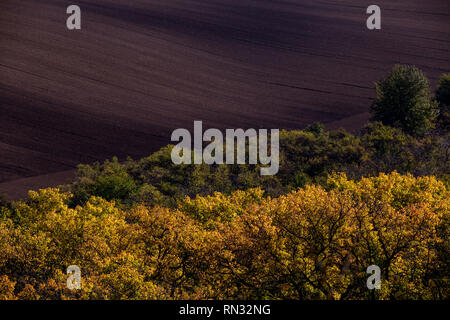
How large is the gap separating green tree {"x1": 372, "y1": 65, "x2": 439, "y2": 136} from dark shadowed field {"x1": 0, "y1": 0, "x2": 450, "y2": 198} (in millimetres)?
6950

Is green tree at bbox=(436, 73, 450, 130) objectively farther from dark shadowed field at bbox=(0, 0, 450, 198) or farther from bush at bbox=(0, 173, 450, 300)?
bush at bbox=(0, 173, 450, 300)

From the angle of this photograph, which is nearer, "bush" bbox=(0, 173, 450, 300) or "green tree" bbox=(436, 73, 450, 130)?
"bush" bbox=(0, 173, 450, 300)

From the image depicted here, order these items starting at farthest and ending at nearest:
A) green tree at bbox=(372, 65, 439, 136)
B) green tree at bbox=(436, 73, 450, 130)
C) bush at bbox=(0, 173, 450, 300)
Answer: green tree at bbox=(436, 73, 450, 130) < green tree at bbox=(372, 65, 439, 136) < bush at bbox=(0, 173, 450, 300)

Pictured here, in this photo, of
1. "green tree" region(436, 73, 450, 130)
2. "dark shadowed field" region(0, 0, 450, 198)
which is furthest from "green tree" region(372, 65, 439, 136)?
"dark shadowed field" region(0, 0, 450, 198)

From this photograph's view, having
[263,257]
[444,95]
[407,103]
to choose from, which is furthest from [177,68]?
[263,257]

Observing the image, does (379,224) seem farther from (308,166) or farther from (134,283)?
(308,166)

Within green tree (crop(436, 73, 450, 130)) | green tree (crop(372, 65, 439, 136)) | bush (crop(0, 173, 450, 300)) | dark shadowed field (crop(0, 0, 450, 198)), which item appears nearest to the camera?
bush (crop(0, 173, 450, 300))

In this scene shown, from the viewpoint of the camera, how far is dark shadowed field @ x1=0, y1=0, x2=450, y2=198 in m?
61.9

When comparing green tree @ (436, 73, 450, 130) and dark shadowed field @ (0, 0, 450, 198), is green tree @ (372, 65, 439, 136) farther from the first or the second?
dark shadowed field @ (0, 0, 450, 198)

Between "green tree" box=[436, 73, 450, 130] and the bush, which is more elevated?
"green tree" box=[436, 73, 450, 130]

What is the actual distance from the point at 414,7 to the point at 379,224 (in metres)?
93.8

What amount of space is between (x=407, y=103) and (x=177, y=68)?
36046mm

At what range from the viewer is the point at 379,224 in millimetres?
21922

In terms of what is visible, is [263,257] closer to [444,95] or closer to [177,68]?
[444,95]
